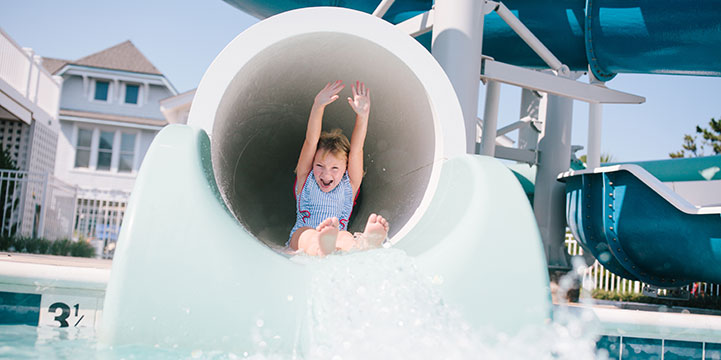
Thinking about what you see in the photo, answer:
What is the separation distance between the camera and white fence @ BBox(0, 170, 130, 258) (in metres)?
9.31

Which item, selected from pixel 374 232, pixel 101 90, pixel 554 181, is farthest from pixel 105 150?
pixel 374 232

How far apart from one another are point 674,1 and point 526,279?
275cm

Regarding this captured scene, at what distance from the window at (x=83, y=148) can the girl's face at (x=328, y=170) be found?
15418 millimetres

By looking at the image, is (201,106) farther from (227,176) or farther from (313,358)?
(313,358)

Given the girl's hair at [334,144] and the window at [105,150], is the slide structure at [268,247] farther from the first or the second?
the window at [105,150]

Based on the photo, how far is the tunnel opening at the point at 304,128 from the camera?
Answer: 8.77ft

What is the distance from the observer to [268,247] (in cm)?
219

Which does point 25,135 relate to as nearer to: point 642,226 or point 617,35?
point 617,35

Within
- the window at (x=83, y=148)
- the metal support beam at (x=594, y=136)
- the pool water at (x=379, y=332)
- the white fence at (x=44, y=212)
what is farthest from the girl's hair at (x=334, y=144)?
the window at (x=83, y=148)

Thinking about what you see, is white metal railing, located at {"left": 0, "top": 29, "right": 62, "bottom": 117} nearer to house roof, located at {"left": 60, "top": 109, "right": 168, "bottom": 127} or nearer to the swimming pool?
house roof, located at {"left": 60, "top": 109, "right": 168, "bottom": 127}

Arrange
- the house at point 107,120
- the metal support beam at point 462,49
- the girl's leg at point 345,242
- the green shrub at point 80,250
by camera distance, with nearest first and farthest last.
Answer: the girl's leg at point 345,242 → the metal support beam at point 462,49 → the green shrub at point 80,250 → the house at point 107,120

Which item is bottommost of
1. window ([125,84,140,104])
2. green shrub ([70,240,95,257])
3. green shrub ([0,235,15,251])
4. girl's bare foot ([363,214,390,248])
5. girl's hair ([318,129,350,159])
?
green shrub ([70,240,95,257])

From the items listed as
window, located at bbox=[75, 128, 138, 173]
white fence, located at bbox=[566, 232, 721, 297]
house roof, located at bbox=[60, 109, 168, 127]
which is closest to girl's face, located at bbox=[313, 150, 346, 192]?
white fence, located at bbox=[566, 232, 721, 297]

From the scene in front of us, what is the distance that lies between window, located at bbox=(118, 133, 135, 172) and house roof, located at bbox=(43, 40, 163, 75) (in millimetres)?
2195
